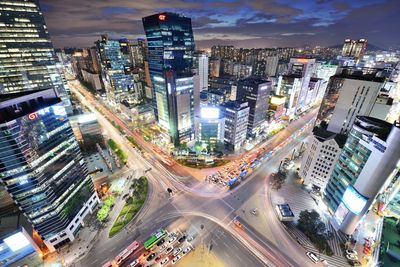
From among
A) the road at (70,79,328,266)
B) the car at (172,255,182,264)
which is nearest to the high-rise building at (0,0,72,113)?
the road at (70,79,328,266)

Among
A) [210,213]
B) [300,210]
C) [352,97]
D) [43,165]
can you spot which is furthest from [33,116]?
[352,97]

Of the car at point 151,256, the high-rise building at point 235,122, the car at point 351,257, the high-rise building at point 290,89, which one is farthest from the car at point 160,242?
the high-rise building at point 290,89

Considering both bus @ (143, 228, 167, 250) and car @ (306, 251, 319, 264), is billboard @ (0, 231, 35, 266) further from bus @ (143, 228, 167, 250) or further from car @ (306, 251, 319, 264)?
car @ (306, 251, 319, 264)

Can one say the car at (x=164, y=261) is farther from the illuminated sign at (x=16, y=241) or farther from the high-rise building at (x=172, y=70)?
the high-rise building at (x=172, y=70)

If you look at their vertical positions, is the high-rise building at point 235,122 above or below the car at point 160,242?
above

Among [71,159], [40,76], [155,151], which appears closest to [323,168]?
[155,151]

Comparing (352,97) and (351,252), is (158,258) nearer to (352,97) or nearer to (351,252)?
(351,252)

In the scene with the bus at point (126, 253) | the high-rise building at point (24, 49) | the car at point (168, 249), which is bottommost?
the car at point (168, 249)

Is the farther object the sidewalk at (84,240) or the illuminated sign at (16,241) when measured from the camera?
the sidewalk at (84,240)
